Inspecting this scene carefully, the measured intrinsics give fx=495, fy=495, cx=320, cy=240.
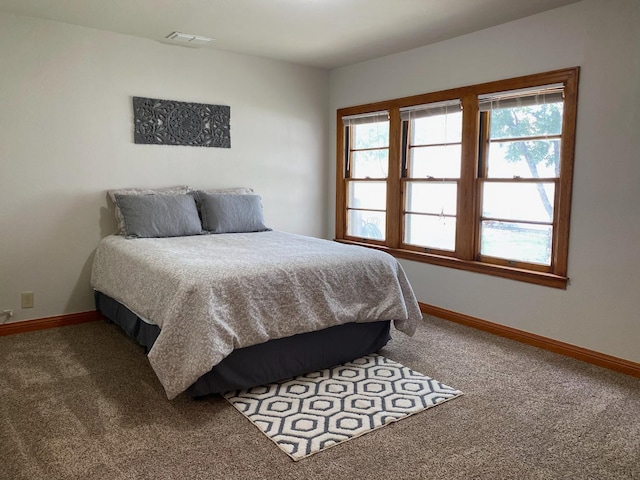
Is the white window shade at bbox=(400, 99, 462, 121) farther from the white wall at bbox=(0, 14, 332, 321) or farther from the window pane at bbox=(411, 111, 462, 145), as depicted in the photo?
the white wall at bbox=(0, 14, 332, 321)

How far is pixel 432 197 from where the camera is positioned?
14.4ft

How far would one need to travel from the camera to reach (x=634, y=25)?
2965mm

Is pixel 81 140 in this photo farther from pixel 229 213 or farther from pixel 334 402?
pixel 334 402

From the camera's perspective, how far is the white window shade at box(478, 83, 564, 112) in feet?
11.1

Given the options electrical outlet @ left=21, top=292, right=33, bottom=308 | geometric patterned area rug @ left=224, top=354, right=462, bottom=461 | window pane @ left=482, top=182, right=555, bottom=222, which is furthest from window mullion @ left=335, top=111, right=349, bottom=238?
electrical outlet @ left=21, top=292, right=33, bottom=308

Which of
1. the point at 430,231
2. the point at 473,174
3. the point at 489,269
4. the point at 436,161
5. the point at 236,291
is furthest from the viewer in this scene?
the point at 430,231

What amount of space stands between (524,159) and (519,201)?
0.31 meters

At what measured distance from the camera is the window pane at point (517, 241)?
3584mm

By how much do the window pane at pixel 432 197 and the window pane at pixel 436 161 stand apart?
0.08 metres

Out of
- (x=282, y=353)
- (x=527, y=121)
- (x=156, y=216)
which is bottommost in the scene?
(x=282, y=353)

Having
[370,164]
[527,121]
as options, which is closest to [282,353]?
[527,121]

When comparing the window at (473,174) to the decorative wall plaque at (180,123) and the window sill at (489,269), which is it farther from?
the decorative wall plaque at (180,123)

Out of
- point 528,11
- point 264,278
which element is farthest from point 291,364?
point 528,11

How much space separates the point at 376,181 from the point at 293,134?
1.00 meters
